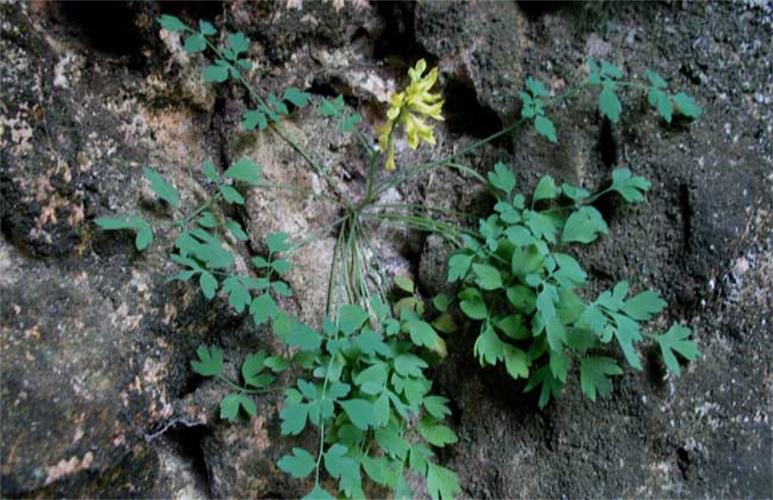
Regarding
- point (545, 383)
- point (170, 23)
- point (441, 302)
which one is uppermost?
point (170, 23)

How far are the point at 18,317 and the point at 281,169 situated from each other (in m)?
0.61

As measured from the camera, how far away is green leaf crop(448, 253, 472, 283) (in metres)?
1.27

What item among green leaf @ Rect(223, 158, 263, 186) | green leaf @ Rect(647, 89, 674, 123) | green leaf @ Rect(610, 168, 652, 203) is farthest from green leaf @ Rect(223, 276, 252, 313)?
green leaf @ Rect(647, 89, 674, 123)

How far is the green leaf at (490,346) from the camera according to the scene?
1250 mm

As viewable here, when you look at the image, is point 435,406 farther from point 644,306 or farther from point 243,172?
point 243,172

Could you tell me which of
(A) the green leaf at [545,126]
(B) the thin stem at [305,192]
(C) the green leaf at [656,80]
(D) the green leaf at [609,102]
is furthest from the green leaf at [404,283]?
(C) the green leaf at [656,80]

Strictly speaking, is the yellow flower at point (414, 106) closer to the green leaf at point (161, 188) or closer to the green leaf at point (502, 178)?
the green leaf at point (502, 178)

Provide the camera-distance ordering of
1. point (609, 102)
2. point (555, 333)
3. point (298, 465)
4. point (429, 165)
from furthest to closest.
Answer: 1. point (429, 165)
2. point (609, 102)
3. point (555, 333)
4. point (298, 465)

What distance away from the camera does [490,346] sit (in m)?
1.26

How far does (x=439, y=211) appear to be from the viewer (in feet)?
4.87

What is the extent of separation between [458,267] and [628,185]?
0.40 meters

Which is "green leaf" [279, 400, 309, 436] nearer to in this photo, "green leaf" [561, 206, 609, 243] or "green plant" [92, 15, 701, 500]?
"green plant" [92, 15, 701, 500]

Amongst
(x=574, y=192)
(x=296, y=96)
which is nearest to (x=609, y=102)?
(x=574, y=192)

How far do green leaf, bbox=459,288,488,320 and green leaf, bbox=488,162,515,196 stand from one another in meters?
0.22
